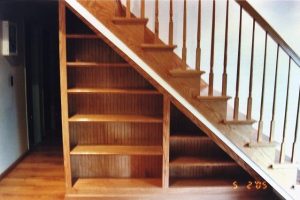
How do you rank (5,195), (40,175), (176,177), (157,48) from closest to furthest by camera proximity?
(157,48) < (5,195) < (176,177) < (40,175)

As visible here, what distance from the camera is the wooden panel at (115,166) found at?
3.10m

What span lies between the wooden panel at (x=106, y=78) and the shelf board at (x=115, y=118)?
1.04ft

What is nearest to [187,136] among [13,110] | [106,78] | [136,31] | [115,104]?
[115,104]

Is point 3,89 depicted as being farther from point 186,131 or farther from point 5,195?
point 186,131

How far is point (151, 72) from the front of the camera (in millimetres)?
2330

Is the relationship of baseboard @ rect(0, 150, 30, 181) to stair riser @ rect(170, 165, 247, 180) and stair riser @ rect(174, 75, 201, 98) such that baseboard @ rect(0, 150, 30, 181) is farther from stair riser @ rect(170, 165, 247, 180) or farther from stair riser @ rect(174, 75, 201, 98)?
stair riser @ rect(174, 75, 201, 98)

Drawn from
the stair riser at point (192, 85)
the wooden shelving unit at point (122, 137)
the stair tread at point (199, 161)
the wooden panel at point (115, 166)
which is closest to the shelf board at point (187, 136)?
the wooden shelving unit at point (122, 137)

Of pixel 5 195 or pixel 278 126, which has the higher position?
pixel 278 126

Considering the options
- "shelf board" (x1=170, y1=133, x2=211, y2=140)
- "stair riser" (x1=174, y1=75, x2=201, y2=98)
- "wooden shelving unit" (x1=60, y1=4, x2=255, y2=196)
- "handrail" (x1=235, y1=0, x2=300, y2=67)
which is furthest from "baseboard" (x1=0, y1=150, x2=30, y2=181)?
"handrail" (x1=235, y1=0, x2=300, y2=67)

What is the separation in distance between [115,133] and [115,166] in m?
0.35

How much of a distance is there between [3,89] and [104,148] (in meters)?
1.34

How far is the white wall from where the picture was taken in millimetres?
3234

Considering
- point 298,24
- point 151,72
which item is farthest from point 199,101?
point 298,24
